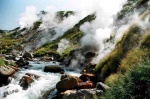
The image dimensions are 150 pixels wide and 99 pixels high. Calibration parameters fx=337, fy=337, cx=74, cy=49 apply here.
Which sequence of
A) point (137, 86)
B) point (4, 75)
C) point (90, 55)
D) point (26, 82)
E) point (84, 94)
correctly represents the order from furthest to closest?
point (90, 55) → point (4, 75) → point (26, 82) → point (84, 94) → point (137, 86)

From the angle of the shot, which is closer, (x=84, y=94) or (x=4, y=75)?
(x=84, y=94)

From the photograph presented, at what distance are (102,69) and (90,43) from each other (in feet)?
118

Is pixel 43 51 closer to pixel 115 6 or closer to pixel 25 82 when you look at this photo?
pixel 115 6

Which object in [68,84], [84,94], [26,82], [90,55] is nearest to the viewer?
[84,94]

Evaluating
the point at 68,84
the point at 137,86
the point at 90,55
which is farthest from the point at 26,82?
the point at 137,86

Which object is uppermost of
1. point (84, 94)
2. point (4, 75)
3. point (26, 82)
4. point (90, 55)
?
point (90, 55)

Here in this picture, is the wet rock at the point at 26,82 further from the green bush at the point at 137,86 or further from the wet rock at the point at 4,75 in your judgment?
the green bush at the point at 137,86

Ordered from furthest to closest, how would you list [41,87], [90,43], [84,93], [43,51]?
[43,51]
[90,43]
[41,87]
[84,93]

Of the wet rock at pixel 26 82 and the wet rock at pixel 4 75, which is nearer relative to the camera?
the wet rock at pixel 26 82

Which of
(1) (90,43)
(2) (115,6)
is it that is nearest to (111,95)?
(1) (90,43)

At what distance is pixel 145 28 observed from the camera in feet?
119

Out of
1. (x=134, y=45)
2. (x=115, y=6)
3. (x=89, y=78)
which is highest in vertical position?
(x=115, y=6)

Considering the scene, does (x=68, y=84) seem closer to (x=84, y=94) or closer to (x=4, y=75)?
→ (x=84, y=94)

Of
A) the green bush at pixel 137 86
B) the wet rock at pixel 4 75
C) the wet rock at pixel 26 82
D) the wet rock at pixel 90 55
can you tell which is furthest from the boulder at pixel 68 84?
the wet rock at pixel 90 55
